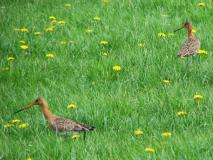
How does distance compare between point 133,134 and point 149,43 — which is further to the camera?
point 149,43

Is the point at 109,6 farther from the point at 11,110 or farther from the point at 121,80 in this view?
the point at 11,110

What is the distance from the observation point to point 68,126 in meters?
6.48

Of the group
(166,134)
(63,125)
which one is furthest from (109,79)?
(166,134)

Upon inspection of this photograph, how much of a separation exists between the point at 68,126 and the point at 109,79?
5.81ft

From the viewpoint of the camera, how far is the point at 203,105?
7.03 metres

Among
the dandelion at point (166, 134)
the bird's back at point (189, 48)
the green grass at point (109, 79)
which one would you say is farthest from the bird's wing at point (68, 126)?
the bird's back at point (189, 48)

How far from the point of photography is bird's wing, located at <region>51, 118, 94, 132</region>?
6.47 meters

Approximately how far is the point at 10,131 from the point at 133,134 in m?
1.33

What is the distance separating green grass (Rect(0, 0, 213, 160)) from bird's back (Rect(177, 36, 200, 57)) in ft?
0.43

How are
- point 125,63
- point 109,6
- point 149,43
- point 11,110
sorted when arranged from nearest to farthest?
point 11,110 < point 125,63 < point 149,43 < point 109,6

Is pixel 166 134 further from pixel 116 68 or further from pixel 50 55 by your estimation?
pixel 50 55

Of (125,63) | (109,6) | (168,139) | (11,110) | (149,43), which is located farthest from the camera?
(109,6)

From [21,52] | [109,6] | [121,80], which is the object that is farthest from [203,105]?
[109,6]

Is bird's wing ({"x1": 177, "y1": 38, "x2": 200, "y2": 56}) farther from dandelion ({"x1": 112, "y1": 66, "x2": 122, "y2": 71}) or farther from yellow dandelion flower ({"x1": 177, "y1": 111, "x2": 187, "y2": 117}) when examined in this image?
yellow dandelion flower ({"x1": 177, "y1": 111, "x2": 187, "y2": 117})
